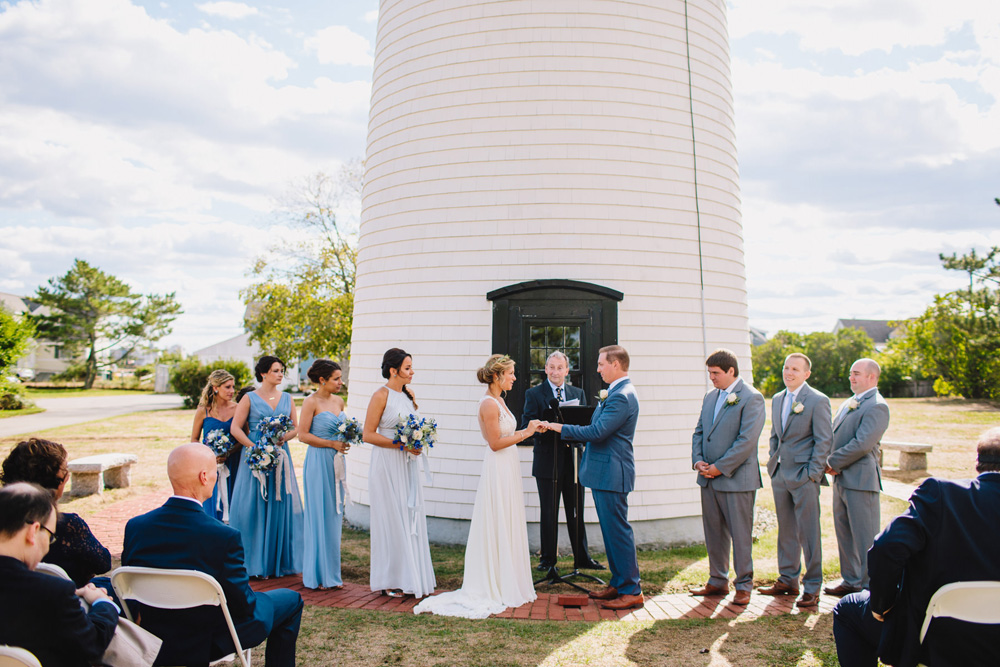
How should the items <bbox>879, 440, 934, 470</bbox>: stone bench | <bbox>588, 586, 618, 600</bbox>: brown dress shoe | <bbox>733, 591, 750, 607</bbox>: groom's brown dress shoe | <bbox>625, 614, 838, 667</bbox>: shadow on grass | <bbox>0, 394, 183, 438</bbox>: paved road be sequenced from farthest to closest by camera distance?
1. <bbox>0, 394, 183, 438</bbox>: paved road
2. <bbox>879, 440, 934, 470</bbox>: stone bench
3. <bbox>588, 586, 618, 600</bbox>: brown dress shoe
4. <bbox>733, 591, 750, 607</bbox>: groom's brown dress shoe
5. <bbox>625, 614, 838, 667</bbox>: shadow on grass

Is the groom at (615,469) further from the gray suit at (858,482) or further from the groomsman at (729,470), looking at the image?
the gray suit at (858,482)

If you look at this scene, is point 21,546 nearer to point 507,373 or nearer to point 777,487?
point 507,373

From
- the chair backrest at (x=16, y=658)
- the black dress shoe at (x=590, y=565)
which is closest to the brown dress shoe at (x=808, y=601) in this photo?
the black dress shoe at (x=590, y=565)

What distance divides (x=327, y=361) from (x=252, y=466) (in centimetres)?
120

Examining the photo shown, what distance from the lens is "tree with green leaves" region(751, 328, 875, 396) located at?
41.4 m

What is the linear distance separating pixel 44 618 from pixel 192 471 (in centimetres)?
83

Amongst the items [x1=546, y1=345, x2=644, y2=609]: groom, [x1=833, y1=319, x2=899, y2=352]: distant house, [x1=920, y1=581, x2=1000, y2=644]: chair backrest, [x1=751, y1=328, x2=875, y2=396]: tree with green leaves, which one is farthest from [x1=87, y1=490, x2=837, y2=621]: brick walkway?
[x1=833, y1=319, x2=899, y2=352]: distant house

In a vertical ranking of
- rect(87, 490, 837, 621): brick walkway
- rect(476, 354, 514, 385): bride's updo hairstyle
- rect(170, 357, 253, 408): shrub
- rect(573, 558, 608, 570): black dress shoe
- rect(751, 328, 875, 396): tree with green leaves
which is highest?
rect(751, 328, 875, 396): tree with green leaves

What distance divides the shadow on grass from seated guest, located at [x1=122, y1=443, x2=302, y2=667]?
2647 mm

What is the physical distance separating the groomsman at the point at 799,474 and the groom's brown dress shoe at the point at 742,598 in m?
0.36

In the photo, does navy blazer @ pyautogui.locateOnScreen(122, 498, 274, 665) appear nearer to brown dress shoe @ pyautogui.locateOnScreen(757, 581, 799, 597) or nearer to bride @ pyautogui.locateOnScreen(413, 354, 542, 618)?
bride @ pyautogui.locateOnScreen(413, 354, 542, 618)

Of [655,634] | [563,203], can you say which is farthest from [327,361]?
[655,634]

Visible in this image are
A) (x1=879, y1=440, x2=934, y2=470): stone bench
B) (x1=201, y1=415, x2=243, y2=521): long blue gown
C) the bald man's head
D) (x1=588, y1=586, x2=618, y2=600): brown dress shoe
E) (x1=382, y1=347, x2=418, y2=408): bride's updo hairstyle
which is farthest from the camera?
(x1=879, y1=440, x2=934, y2=470): stone bench

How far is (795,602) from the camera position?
565 centimetres
